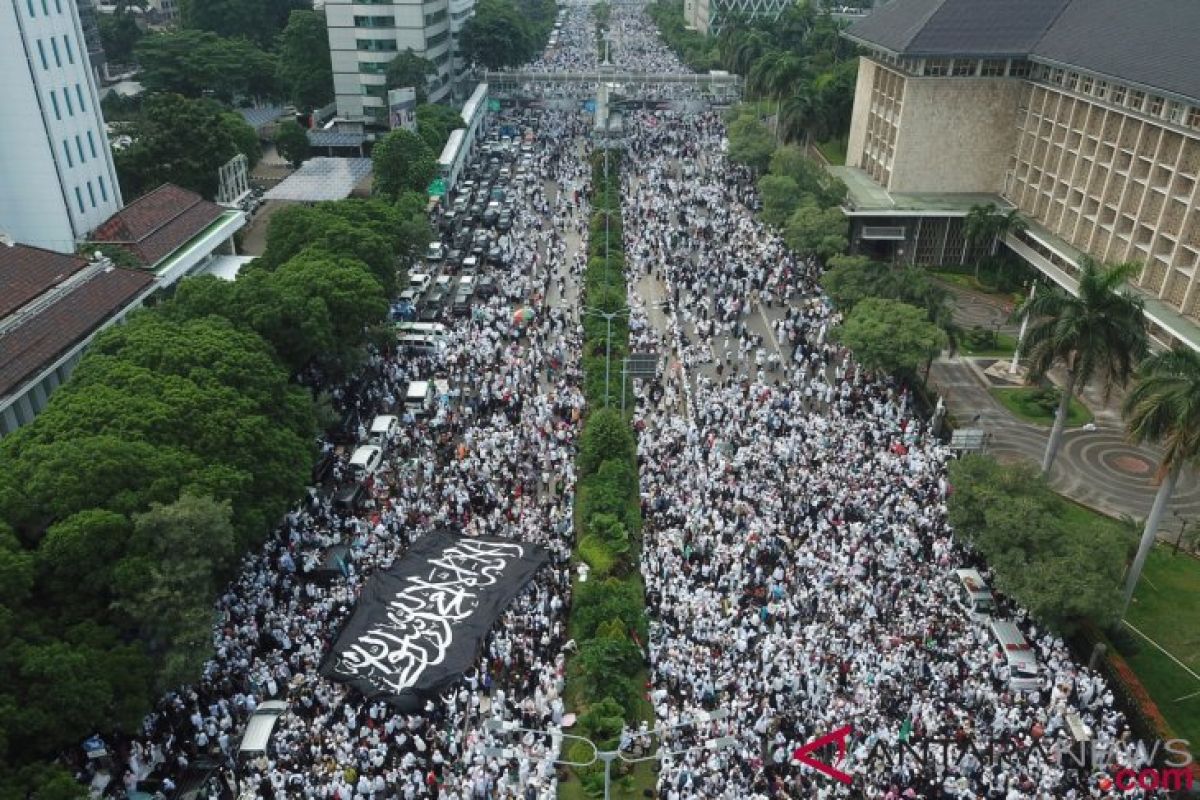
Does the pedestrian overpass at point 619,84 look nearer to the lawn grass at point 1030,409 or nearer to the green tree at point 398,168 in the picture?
the green tree at point 398,168

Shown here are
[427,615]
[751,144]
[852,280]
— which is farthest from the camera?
[751,144]

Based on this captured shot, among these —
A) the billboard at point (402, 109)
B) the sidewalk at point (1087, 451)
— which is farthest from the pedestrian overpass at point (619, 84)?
the sidewalk at point (1087, 451)

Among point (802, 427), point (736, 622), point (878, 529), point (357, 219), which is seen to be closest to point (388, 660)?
point (736, 622)

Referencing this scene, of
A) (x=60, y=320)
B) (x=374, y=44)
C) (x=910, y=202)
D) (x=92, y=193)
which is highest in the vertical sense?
(x=374, y=44)

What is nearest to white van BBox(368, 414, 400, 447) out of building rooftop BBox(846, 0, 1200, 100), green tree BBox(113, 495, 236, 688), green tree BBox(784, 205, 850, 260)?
green tree BBox(113, 495, 236, 688)

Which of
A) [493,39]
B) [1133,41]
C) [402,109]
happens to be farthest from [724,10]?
[1133,41]

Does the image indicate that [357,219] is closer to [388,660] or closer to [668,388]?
[668,388]

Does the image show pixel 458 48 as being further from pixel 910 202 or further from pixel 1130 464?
pixel 1130 464
